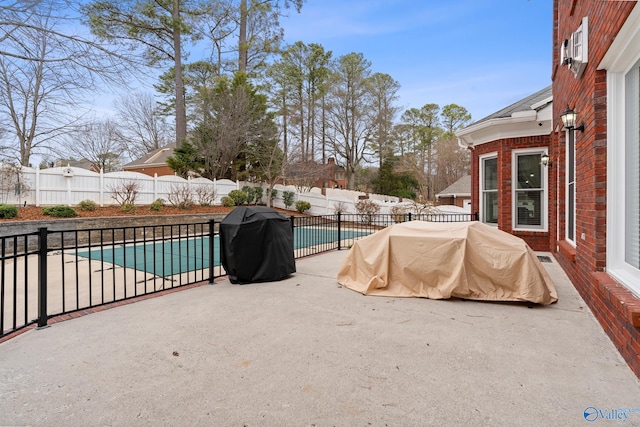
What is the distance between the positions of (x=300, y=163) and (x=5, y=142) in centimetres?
1440

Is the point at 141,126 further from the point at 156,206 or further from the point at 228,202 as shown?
the point at 156,206

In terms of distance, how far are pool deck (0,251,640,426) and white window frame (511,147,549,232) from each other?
13.8 ft

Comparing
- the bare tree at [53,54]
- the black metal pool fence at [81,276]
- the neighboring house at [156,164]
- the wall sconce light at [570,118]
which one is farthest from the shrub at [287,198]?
the wall sconce light at [570,118]

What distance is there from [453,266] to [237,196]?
584 inches

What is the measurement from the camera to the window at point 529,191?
288 inches

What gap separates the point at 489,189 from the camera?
8.30 metres

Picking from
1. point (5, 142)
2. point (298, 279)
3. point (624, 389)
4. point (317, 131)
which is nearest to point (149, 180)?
point (5, 142)

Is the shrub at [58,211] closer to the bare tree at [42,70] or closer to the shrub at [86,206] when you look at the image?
the shrub at [86,206]

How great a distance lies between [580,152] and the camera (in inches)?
153

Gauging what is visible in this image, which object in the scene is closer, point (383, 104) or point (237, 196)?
point (237, 196)

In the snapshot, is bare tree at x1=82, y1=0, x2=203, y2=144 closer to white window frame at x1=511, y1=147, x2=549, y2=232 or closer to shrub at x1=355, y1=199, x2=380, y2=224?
shrub at x1=355, y1=199, x2=380, y2=224

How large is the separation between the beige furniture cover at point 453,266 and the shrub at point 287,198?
16.2 meters

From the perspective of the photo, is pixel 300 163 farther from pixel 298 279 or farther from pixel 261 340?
pixel 261 340

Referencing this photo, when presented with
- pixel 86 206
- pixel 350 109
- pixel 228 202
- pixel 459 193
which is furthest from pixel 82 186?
pixel 459 193
